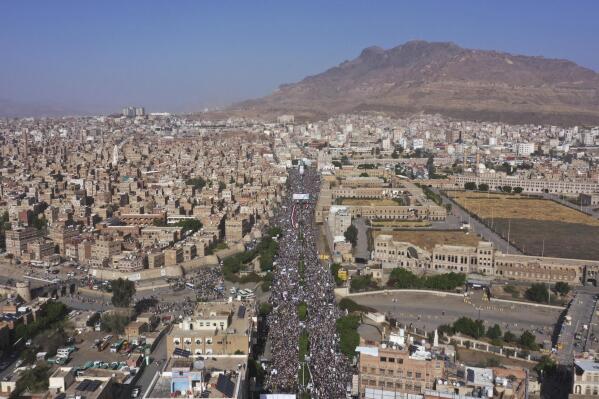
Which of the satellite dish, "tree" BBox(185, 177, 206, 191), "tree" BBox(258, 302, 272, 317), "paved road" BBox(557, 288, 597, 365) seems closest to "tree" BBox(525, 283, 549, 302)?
"paved road" BBox(557, 288, 597, 365)

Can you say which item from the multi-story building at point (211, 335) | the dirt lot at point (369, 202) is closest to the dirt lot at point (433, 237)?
the dirt lot at point (369, 202)

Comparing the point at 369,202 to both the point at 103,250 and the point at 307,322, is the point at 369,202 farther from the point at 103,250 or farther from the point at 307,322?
the point at 307,322

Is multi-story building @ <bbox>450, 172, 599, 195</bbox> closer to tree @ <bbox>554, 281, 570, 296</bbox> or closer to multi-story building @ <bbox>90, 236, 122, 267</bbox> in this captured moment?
tree @ <bbox>554, 281, 570, 296</bbox>

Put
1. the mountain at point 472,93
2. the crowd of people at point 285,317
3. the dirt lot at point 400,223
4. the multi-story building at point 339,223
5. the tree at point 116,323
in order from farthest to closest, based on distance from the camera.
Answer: the mountain at point 472,93 < the dirt lot at point 400,223 < the multi-story building at point 339,223 < the tree at point 116,323 < the crowd of people at point 285,317

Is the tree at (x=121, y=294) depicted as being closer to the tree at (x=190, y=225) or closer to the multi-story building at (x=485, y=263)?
the multi-story building at (x=485, y=263)

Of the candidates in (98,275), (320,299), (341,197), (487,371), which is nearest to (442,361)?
(487,371)

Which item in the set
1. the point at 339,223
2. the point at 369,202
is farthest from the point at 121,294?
the point at 369,202

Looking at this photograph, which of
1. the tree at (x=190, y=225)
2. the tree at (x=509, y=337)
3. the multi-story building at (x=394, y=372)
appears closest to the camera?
the multi-story building at (x=394, y=372)

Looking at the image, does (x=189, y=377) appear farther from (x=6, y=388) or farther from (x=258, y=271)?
(x=258, y=271)
